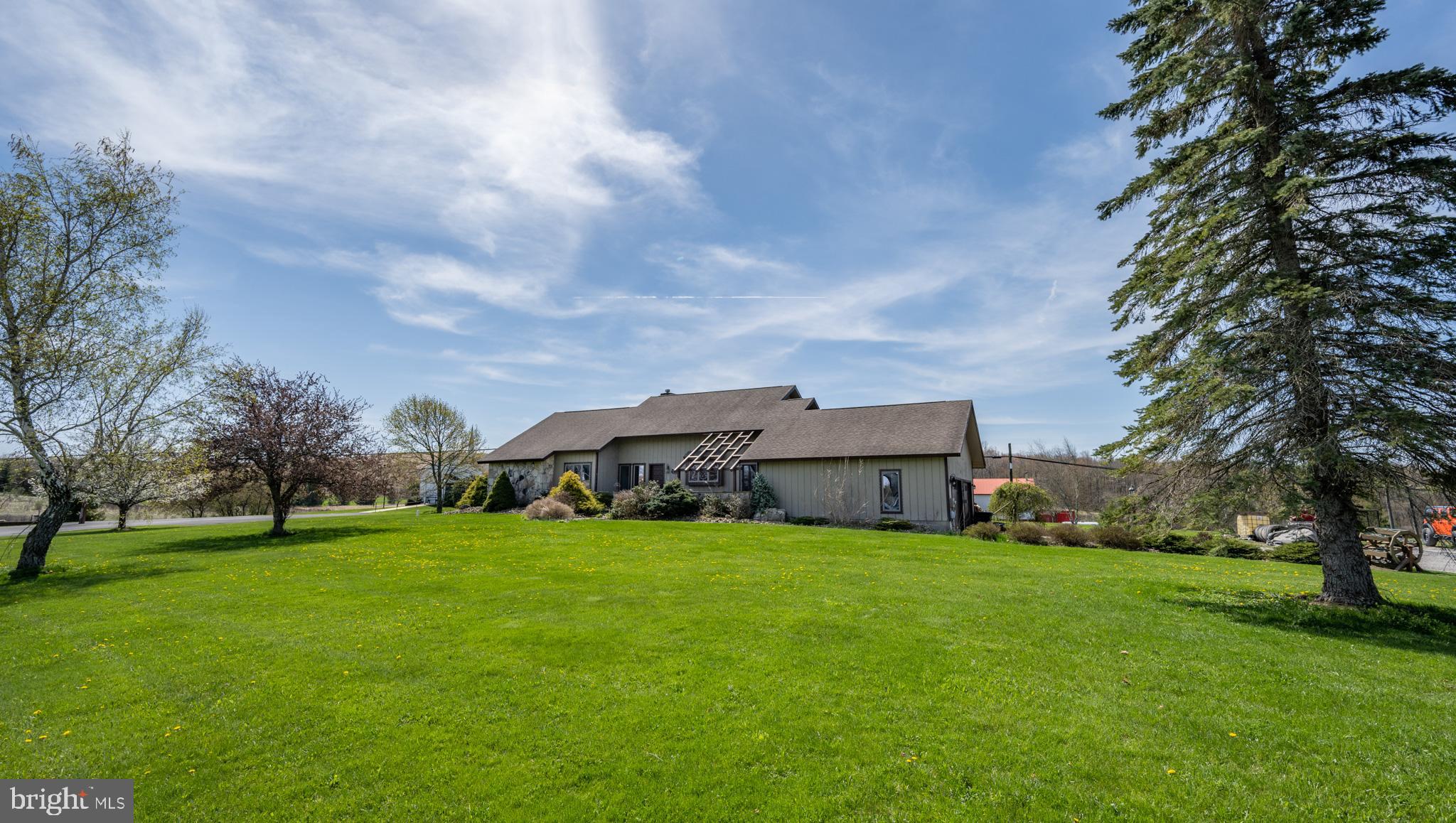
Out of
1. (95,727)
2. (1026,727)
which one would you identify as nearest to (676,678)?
(1026,727)

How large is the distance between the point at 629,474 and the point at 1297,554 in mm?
27883

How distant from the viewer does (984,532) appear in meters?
21.7

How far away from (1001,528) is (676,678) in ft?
67.5

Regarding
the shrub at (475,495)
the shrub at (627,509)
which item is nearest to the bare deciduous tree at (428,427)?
the shrub at (475,495)

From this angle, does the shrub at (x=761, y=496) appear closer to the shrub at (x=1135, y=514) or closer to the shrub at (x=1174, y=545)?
the shrub at (x=1174, y=545)

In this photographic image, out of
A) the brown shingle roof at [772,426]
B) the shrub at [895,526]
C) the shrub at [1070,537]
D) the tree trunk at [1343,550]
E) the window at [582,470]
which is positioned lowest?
the shrub at [1070,537]

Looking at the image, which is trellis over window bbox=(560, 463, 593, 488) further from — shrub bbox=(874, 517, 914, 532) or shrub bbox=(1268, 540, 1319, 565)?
shrub bbox=(1268, 540, 1319, 565)

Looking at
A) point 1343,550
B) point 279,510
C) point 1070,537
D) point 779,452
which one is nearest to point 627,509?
point 779,452

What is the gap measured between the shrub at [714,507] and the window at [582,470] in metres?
8.87

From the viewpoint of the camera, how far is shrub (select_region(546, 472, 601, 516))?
28.6 meters

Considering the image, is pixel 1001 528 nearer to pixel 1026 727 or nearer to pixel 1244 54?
pixel 1244 54

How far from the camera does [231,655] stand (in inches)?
286

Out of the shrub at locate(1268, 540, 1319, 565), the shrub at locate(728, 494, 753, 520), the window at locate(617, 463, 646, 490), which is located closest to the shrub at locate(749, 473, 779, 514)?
the shrub at locate(728, 494, 753, 520)

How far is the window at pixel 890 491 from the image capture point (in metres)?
25.6
